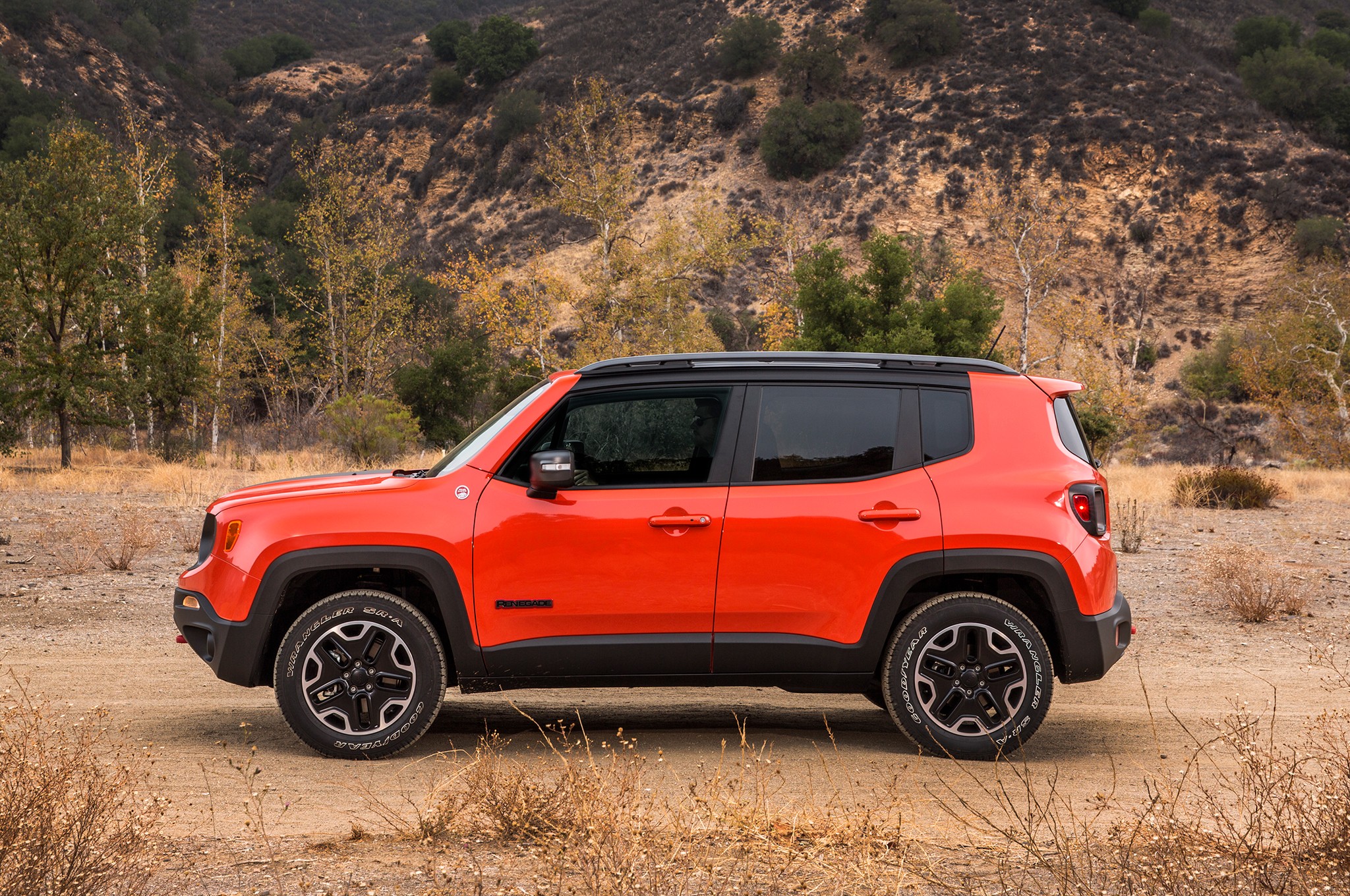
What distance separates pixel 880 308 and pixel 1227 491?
11639 millimetres

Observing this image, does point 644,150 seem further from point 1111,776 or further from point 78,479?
point 1111,776

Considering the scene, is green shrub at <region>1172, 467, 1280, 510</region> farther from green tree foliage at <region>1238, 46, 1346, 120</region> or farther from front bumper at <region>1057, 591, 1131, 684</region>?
green tree foliage at <region>1238, 46, 1346, 120</region>

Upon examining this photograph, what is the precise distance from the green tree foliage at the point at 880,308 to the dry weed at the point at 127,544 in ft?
59.8

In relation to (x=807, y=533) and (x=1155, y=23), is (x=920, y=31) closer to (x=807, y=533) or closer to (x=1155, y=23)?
(x=1155, y=23)

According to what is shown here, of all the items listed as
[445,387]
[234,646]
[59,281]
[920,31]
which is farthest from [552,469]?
[920,31]

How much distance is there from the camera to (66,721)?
5.95 metres

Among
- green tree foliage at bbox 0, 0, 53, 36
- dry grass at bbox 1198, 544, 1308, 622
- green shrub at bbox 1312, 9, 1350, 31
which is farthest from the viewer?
green shrub at bbox 1312, 9, 1350, 31

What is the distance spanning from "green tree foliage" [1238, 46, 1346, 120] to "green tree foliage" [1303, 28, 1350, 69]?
2.97 meters

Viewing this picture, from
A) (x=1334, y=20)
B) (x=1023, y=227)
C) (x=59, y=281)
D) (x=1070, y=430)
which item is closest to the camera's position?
(x=1070, y=430)

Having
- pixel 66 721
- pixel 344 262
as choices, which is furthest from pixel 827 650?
pixel 344 262

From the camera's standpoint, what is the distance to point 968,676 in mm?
5355

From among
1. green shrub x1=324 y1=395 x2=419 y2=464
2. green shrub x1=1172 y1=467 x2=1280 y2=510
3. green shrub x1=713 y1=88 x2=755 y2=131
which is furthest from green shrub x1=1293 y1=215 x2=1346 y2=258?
green shrub x1=324 y1=395 x2=419 y2=464

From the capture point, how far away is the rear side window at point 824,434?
17.8ft

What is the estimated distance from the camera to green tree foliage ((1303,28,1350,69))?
67.6 meters
